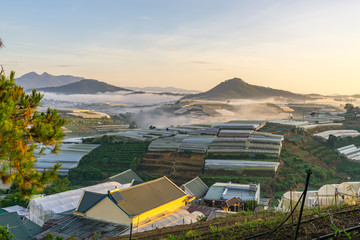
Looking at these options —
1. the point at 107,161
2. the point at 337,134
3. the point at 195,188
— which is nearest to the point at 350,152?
the point at 337,134

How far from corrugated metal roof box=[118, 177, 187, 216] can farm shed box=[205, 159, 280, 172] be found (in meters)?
16.9

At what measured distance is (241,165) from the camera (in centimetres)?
3459

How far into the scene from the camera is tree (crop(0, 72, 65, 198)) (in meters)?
6.92

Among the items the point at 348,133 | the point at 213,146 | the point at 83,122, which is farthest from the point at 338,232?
the point at 83,122

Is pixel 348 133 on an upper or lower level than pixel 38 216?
upper

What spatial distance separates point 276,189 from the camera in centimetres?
3025

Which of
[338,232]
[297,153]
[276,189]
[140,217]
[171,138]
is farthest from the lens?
[171,138]

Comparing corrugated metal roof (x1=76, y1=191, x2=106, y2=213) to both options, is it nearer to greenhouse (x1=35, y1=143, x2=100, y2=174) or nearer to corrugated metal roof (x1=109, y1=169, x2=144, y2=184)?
corrugated metal roof (x1=109, y1=169, x2=144, y2=184)

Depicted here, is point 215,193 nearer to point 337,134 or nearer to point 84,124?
point 337,134

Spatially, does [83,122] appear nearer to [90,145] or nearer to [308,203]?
[90,145]

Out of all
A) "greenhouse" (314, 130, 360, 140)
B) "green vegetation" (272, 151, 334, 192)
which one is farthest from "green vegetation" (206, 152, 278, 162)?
"greenhouse" (314, 130, 360, 140)

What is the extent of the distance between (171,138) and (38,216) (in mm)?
27502

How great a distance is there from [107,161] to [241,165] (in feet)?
51.5

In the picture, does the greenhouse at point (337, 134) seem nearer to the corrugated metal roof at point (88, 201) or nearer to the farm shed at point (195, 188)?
the farm shed at point (195, 188)
